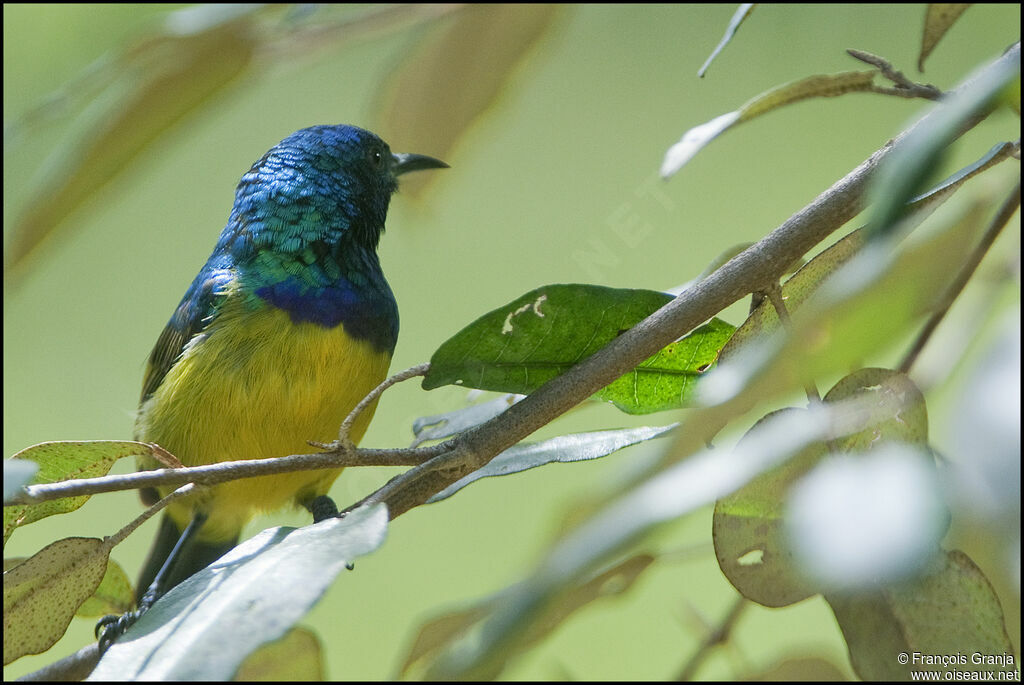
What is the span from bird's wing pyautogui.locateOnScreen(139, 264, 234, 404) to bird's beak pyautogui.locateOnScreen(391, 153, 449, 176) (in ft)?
1.15

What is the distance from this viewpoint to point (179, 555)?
1.62 meters

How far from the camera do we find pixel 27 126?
3.65 feet

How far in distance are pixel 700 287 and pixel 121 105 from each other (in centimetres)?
74

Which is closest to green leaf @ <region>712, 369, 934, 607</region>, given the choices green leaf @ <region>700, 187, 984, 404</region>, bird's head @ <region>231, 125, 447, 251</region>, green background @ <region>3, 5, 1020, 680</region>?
green leaf @ <region>700, 187, 984, 404</region>

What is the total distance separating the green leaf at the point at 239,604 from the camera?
1.82 feet

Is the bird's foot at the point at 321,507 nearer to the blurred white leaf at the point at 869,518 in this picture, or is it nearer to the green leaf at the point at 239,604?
the green leaf at the point at 239,604

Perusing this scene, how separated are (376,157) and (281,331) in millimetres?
420

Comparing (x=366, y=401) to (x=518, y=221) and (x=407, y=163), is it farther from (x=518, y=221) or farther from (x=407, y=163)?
(x=518, y=221)

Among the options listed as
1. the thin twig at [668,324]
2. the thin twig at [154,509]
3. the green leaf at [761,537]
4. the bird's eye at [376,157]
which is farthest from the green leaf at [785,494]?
the bird's eye at [376,157]

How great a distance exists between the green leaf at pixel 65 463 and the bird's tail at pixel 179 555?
81cm

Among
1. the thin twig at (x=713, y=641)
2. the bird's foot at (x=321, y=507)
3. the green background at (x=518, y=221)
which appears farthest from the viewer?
the green background at (x=518, y=221)

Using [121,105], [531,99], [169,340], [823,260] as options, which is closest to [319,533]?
[823,260]

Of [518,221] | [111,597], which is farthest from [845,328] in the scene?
[518,221]

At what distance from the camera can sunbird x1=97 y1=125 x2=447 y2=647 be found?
53.0 inches
